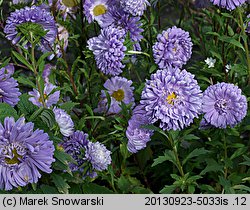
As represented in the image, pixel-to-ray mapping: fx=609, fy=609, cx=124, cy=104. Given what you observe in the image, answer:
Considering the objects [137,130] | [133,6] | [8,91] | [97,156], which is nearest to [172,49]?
[133,6]

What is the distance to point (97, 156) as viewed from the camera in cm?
176

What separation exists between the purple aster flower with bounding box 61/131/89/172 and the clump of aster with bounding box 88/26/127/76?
0.24 meters

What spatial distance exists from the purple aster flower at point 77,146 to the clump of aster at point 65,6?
1.72 feet

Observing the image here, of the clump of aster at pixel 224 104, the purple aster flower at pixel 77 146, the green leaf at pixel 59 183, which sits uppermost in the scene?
the clump of aster at pixel 224 104

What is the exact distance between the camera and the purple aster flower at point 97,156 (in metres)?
1.76

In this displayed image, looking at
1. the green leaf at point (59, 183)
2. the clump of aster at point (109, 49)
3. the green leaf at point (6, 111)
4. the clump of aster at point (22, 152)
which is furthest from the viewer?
the clump of aster at point (109, 49)

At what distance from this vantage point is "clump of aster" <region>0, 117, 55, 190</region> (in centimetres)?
143

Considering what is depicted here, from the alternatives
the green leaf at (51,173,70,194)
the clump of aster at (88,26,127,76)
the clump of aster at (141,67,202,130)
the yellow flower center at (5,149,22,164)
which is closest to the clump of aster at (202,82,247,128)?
the clump of aster at (141,67,202,130)

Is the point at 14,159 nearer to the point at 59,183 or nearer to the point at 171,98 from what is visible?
the point at 59,183

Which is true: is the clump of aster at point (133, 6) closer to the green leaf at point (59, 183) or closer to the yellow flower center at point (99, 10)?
the yellow flower center at point (99, 10)

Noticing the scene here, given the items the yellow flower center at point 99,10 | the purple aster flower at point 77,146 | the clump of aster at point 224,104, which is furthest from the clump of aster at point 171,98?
the yellow flower center at point 99,10

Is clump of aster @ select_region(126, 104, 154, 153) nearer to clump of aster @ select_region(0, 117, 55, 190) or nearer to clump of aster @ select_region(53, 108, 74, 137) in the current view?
clump of aster @ select_region(53, 108, 74, 137)

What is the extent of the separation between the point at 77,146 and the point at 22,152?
383 mm

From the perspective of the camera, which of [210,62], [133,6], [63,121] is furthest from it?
[210,62]
